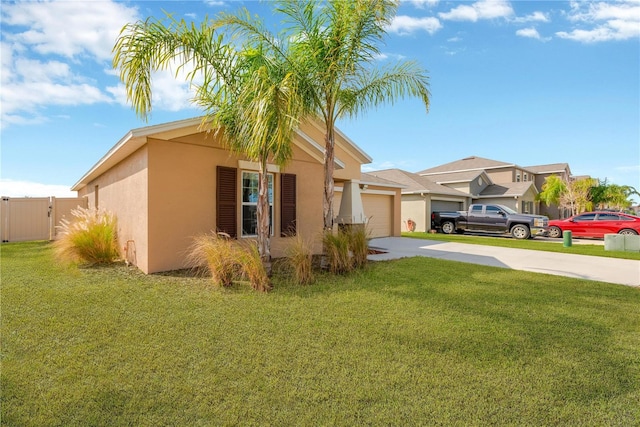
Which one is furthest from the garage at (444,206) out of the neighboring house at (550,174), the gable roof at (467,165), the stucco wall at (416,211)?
the neighboring house at (550,174)

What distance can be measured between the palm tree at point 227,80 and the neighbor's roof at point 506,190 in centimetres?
2493

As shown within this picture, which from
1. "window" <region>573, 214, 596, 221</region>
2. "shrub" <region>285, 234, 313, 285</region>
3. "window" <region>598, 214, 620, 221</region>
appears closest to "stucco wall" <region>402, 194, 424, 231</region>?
"window" <region>573, 214, 596, 221</region>

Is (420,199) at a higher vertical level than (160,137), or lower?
lower

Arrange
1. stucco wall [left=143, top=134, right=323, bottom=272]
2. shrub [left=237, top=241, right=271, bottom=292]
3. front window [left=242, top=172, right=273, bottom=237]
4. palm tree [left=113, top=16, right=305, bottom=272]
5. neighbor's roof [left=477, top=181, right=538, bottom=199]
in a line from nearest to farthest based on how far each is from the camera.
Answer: palm tree [left=113, top=16, right=305, bottom=272], shrub [left=237, top=241, right=271, bottom=292], stucco wall [left=143, top=134, right=323, bottom=272], front window [left=242, top=172, right=273, bottom=237], neighbor's roof [left=477, top=181, right=538, bottom=199]

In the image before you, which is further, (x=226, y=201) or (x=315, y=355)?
(x=226, y=201)

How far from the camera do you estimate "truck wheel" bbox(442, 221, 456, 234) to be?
1994cm

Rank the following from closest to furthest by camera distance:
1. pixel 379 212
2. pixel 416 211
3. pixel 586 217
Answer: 1. pixel 379 212
2. pixel 586 217
3. pixel 416 211

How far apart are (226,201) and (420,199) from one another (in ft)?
53.3

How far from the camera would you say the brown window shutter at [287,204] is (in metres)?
9.22

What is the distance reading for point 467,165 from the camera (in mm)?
31219

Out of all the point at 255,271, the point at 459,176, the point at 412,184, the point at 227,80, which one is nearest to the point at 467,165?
the point at 459,176

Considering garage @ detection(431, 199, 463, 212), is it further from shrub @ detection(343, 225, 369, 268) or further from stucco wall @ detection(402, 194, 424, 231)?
shrub @ detection(343, 225, 369, 268)

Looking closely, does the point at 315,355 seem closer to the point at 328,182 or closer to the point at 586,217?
the point at 328,182

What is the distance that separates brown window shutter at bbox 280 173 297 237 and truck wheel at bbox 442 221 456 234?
1396 cm
